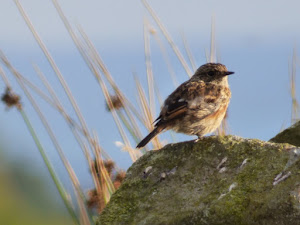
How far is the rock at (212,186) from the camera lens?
347 centimetres

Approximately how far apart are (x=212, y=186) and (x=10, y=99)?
2651 mm

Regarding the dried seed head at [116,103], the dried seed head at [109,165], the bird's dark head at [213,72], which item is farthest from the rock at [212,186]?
the bird's dark head at [213,72]

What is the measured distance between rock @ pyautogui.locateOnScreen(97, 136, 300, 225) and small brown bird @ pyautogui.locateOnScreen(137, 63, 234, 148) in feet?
3.09

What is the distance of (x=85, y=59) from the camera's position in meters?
5.77

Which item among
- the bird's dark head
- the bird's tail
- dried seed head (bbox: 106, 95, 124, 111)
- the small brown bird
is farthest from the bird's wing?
dried seed head (bbox: 106, 95, 124, 111)

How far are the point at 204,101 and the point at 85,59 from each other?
1323mm

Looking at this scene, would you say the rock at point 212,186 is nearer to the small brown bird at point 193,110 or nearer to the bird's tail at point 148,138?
the bird's tail at point 148,138

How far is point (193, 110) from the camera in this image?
17.6 ft

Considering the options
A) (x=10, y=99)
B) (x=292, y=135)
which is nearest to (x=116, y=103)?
(x=10, y=99)

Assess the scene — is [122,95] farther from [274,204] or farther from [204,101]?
[274,204]

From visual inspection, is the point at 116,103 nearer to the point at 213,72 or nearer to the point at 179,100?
the point at 179,100

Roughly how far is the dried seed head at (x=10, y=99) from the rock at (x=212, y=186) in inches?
68.8

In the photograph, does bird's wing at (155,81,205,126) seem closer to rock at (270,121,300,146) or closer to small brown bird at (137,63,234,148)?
small brown bird at (137,63,234,148)

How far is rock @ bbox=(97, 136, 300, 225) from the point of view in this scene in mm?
3475
